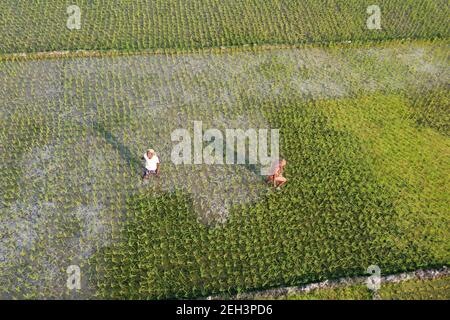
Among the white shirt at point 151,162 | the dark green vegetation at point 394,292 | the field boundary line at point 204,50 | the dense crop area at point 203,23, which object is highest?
the dense crop area at point 203,23

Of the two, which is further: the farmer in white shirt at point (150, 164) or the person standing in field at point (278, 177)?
the person standing in field at point (278, 177)

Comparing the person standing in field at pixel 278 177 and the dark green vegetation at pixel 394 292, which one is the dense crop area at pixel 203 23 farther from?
the dark green vegetation at pixel 394 292

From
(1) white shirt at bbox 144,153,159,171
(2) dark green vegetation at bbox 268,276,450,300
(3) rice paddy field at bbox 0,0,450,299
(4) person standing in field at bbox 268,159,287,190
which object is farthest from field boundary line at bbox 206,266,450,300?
(1) white shirt at bbox 144,153,159,171

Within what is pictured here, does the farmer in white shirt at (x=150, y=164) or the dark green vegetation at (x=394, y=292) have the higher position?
the farmer in white shirt at (x=150, y=164)

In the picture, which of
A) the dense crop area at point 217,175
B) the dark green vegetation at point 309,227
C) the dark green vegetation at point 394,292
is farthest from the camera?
the dense crop area at point 217,175

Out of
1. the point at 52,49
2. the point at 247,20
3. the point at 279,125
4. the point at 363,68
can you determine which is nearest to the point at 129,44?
the point at 52,49

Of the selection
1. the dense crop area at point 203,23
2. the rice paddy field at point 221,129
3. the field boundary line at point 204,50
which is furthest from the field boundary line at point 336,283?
the dense crop area at point 203,23
